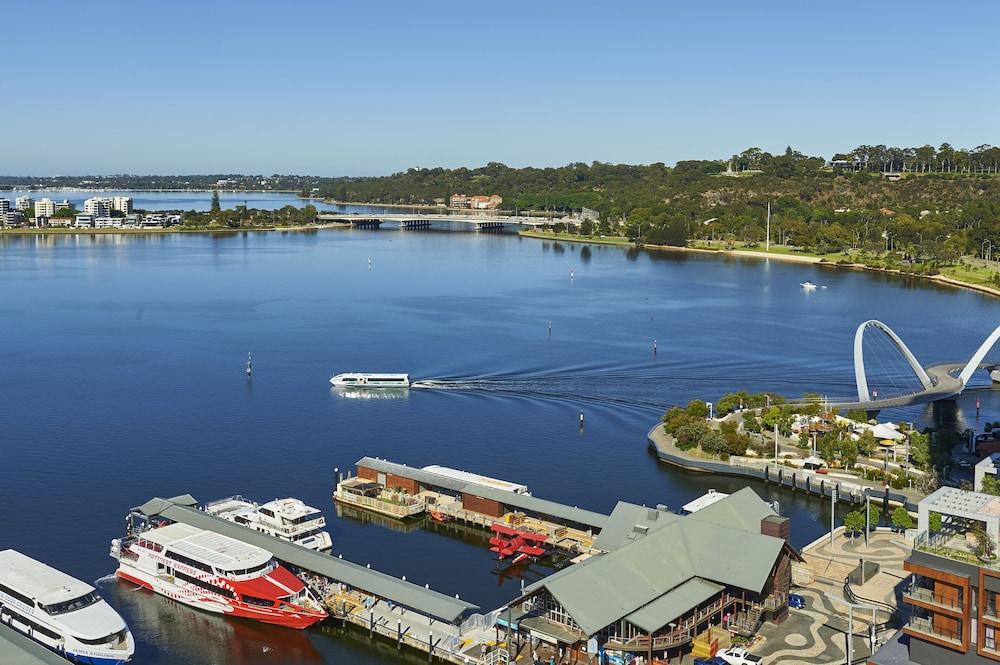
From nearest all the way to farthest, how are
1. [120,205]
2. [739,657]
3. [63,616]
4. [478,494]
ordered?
[739,657]
[63,616]
[478,494]
[120,205]

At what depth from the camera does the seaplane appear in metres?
20.1

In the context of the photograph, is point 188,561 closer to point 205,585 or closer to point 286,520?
point 205,585

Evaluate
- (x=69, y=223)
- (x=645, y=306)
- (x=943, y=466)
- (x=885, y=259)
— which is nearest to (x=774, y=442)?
(x=943, y=466)

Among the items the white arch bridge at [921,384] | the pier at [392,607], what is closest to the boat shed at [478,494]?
the pier at [392,607]

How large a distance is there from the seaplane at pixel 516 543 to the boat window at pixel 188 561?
18.7 feet

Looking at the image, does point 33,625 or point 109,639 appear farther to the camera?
point 33,625

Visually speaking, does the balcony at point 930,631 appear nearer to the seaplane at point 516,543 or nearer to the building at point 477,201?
the seaplane at point 516,543

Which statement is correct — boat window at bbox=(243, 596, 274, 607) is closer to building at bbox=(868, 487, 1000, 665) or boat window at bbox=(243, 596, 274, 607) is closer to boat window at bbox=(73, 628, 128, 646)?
boat window at bbox=(73, 628, 128, 646)

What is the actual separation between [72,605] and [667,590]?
30.9ft

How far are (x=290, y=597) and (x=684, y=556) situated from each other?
662 cm

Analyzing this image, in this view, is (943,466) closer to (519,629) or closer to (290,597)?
(519,629)

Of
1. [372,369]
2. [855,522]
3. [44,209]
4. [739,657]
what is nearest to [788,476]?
[855,522]

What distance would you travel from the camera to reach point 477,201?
164 meters

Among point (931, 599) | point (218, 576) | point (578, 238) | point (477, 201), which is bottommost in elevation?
point (218, 576)
